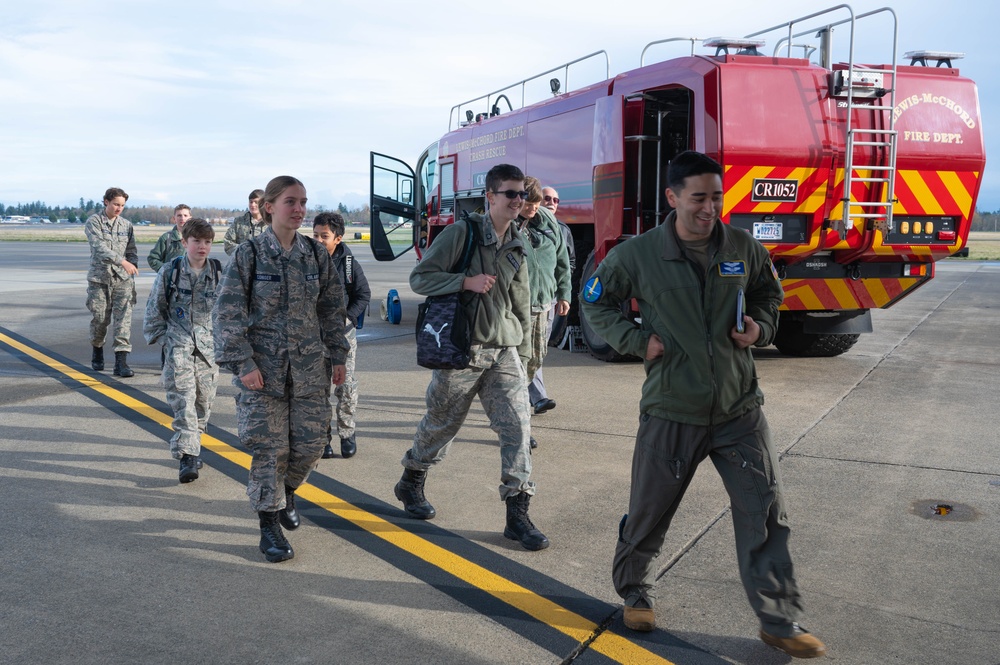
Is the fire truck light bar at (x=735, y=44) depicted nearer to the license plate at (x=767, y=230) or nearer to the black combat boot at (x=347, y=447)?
the license plate at (x=767, y=230)

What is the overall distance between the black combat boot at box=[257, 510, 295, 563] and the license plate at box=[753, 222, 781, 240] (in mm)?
5517

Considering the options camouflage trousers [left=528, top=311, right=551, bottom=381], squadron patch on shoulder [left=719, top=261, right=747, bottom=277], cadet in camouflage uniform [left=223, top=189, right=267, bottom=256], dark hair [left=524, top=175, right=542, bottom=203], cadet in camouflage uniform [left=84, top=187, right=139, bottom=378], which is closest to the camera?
squadron patch on shoulder [left=719, top=261, right=747, bottom=277]

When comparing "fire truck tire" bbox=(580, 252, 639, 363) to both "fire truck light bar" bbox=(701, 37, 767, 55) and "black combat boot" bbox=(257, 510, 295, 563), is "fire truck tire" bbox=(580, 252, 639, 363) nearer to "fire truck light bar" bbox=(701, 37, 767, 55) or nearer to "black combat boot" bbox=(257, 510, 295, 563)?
"fire truck light bar" bbox=(701, 37, 767, 55)

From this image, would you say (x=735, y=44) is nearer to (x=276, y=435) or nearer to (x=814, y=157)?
(x=814, y=157)

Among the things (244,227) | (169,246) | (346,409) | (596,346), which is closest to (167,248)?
(169,246)

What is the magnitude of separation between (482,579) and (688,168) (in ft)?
6.29

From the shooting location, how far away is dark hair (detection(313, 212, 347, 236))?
6091mm

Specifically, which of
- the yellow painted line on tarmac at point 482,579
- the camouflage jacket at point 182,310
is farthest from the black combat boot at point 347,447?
the camouflage jacket at point 182,310

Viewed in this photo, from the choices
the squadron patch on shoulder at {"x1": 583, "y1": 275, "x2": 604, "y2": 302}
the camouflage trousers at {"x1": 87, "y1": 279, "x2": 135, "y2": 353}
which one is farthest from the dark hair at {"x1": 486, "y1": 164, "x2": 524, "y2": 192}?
the camouflage trousers at {"x1": 87, "y1": 279, "x2": 135, "y2": 353}

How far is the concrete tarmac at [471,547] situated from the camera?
11.1ft

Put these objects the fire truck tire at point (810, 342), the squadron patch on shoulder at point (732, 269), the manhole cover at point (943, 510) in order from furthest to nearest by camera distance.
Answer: the fire truck tire at point (810, 342)
the manhole cover at point (943, 510)
the squadron patch on shoulder at point (732, 269)

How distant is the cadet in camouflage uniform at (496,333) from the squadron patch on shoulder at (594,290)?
861mm

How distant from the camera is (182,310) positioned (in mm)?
5730

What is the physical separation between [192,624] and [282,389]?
3.72 ft
